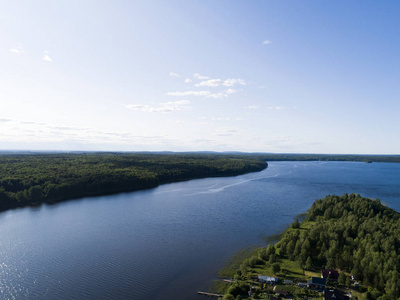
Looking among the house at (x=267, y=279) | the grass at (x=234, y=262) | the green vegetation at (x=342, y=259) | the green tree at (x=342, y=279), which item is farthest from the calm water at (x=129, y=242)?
the green tree at (x=342, y=279)

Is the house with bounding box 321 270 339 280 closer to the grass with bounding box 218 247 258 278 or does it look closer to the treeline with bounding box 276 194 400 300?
the treeline with bounding box 276 194 400 300

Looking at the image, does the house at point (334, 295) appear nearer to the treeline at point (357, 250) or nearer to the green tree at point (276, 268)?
the treeline at point (357, 250)

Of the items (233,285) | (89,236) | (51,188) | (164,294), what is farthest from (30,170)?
(233,285)

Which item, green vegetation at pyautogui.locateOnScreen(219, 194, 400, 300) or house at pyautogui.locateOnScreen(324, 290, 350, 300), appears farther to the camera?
green vegetation at pyautogui.locateOnScreen(219, 194, 400, 300)

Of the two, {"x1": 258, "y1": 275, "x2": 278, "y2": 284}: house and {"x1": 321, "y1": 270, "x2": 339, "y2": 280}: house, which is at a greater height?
{"x1": 321, "y1": 270, "x2": 339, "y2": 280}: house

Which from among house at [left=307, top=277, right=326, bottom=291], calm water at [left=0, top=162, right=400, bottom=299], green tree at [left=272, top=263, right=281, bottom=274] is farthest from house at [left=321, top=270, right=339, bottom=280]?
calm water at [left=0, top=162, right=400, bottom=299]

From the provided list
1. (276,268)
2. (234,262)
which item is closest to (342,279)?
(276,268)
